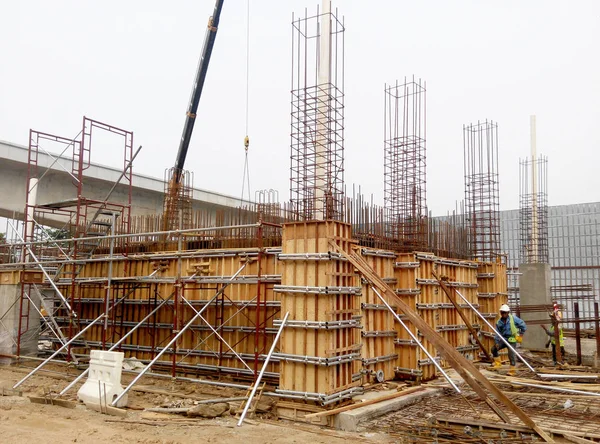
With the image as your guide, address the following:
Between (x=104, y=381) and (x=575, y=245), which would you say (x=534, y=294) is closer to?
(x=575, y=245)

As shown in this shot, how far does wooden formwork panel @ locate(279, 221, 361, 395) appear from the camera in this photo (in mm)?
10320

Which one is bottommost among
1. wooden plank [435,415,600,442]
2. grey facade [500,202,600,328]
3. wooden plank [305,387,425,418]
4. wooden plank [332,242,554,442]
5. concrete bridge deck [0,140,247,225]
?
wooden plank [305,387,425,418]

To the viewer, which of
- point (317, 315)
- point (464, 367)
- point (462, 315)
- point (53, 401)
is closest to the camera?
point (464, 367)

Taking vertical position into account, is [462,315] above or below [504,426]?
above

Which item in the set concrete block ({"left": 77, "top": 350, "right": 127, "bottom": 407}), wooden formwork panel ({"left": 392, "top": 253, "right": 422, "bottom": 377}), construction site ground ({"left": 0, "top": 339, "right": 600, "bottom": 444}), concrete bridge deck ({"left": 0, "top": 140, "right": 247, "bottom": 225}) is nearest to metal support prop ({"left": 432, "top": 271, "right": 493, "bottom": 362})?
wooden formwork panel ({"left": 392, "top": 253, "right": 422, "bottom": 377})

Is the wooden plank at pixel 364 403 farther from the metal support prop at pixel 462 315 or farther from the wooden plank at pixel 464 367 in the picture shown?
the metal support prop at pixel 462 315

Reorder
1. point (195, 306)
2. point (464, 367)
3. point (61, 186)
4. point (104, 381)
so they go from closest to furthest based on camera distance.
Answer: point (464, 367), point (104, 381), point (195, 306), point (61, 186)

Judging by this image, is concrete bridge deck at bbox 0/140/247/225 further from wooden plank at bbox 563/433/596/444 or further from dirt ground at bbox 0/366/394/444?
wooden plank at bbox 563/433/596/444

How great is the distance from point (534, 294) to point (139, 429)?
18.7 metres

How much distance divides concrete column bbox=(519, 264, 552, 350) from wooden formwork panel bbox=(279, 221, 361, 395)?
13673 mm

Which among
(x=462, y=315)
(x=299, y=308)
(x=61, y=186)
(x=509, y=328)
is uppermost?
(x=61, y=186)

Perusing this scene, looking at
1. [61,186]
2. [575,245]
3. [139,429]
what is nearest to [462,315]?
[139,429]

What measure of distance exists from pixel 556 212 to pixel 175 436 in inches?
1163

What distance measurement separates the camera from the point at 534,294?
22.7m
